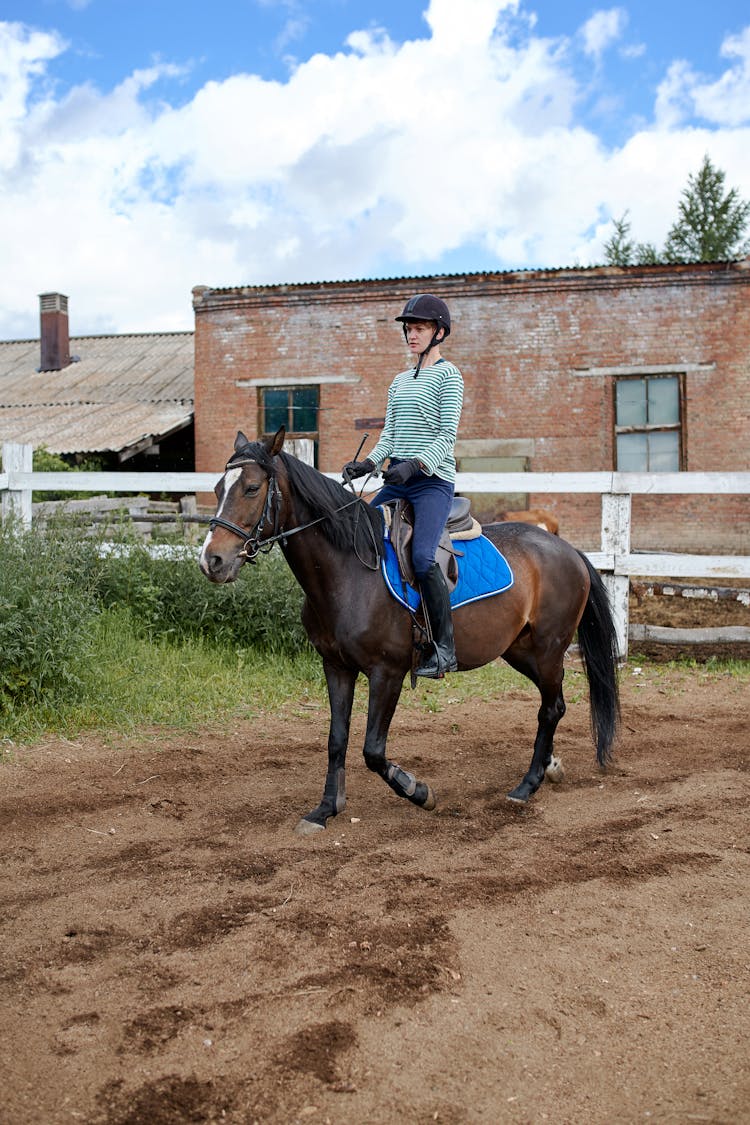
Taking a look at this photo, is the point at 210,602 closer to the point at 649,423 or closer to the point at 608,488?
the point at 608,488

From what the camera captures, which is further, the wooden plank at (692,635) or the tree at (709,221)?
the tree at (709,221)

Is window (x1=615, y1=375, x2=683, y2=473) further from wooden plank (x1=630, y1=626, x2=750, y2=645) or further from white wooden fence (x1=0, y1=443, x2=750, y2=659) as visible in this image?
wooden plank (x1=630, y1=626, x2=750, y2=645)

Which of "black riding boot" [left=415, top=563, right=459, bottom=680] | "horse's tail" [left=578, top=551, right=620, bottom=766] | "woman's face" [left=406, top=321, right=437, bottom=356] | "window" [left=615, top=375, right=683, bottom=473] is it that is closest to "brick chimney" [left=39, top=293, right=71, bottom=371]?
"window" [left=615, top=375, right=683, bottom=473]

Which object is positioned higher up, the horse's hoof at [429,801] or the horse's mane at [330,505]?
the horse's mane at [330,505]

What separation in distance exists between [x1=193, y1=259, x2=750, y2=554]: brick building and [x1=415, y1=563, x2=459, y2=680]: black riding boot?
11.7 m

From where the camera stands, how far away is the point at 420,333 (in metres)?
4.73

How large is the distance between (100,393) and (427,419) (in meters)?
20.7

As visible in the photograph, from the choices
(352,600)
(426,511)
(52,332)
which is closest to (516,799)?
(352,600)

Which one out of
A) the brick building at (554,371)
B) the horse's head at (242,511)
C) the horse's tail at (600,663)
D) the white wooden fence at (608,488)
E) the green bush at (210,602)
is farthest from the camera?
the brick building at (554,371)

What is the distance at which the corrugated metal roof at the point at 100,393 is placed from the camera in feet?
63.6

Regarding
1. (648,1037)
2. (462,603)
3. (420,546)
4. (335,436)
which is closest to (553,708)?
(462,603)

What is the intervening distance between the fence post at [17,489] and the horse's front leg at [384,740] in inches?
211

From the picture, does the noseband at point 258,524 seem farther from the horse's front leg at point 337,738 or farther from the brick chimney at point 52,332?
the brick chimney at point 52,332

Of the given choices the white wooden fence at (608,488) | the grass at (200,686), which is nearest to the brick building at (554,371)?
the white wooden fence at (608,488)
